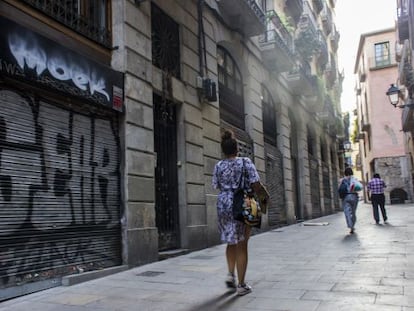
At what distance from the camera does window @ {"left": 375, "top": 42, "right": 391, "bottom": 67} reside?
1676 inches

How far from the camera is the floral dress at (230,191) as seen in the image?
5.29m

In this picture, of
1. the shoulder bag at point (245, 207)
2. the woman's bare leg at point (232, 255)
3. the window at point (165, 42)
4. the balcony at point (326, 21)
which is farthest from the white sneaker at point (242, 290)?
the balcony at point (326, 21)

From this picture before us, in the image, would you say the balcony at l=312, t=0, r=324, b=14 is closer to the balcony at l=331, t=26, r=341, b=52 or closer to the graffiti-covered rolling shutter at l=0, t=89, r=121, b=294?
the balcony at l=331, t=26, r=341, b=52

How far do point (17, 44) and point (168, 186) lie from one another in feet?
14.5

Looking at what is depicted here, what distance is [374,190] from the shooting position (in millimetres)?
14750

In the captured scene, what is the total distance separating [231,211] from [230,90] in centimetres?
850

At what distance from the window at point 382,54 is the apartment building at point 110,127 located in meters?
32.0

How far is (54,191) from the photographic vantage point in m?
6.31

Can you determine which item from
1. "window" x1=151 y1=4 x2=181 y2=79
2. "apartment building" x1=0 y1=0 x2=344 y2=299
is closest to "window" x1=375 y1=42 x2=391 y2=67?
"apartment building" x1=0 y1=0 x2=344 y2=299

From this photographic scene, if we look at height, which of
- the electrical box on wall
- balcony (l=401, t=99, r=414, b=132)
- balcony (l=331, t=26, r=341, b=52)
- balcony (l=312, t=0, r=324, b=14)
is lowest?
the electrical box on wall

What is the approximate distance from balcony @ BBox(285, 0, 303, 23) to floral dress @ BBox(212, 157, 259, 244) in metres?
16.5

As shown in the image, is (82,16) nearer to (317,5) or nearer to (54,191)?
(54,191)

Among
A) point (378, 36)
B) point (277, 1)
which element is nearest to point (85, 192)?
point (277, 1)

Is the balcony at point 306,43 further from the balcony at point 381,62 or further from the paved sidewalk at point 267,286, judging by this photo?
the balcony at point 381,62
